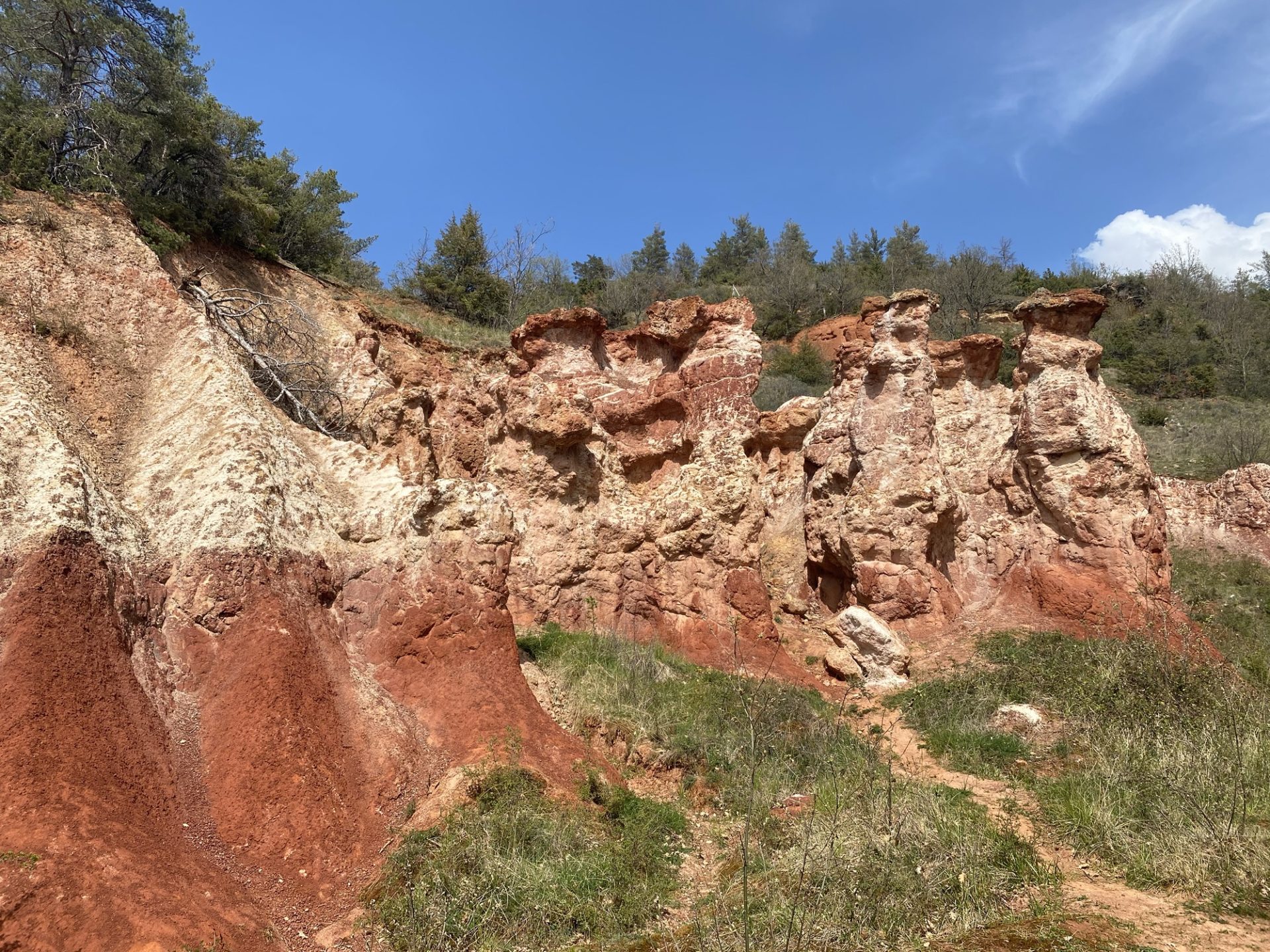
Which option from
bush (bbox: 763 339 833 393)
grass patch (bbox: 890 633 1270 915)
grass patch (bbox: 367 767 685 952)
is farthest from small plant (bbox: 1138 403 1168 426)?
grass patch (bbox: 367 767 685 952)

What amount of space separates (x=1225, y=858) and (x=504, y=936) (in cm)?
430

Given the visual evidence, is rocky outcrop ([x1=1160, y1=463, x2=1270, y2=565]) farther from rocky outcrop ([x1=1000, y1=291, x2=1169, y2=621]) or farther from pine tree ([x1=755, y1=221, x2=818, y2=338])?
pine tree ([x1=755, y1=221, x2=818, y2=338])

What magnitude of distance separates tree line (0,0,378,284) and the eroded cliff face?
3.56 feet

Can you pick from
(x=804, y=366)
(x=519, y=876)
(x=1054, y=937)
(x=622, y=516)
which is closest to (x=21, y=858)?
(x=519, y=876)

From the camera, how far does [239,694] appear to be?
501 cm

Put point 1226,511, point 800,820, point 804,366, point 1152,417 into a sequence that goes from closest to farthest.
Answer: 1. point 800,820
2. point 1226,511
3. point 1152,417
4. point 804,366

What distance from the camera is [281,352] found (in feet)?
40.4

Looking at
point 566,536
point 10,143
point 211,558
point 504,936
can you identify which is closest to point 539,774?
point 504,936

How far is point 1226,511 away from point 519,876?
17.5 m

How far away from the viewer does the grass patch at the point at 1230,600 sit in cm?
1096

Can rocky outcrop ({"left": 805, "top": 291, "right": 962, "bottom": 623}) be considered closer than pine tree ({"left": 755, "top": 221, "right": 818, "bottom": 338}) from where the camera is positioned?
Yes

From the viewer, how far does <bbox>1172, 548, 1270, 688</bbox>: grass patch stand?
11.0m

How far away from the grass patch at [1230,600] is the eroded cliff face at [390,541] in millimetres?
1595

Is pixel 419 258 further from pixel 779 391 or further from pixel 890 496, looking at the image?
pixel 890 496
